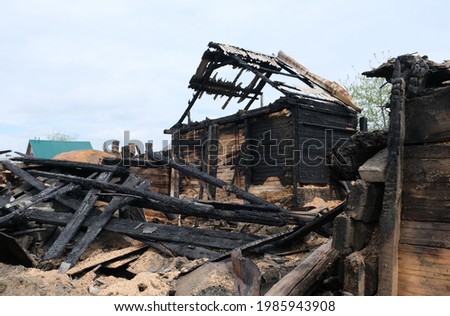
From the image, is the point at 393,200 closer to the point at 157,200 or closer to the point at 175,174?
the point at 157,200

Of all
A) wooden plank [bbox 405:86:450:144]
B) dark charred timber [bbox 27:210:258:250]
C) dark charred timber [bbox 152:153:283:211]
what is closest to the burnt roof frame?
dark charred timber [bbox 152:153:283:211]

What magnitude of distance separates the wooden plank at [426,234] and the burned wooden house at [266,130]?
7.09 m

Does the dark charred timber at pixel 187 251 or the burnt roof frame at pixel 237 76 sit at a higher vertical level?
the burnt roof frame at pixel 237 76

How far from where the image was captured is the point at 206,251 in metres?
5.72

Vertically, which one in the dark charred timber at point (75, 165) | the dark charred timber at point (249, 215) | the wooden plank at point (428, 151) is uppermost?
the wooden plank at point (428, 151)

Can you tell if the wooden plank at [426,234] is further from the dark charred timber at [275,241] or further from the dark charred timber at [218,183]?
the dark charred timber at [218,183]

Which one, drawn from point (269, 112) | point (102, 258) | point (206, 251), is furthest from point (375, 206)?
point (269, 112)

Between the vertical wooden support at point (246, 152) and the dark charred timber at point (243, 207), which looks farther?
the vertical wooden support at point (246, 152)

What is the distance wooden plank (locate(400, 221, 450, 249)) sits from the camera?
9.48 ft

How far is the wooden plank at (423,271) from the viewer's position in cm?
287

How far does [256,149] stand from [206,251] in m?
6.33

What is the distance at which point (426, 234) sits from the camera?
2.98 metres

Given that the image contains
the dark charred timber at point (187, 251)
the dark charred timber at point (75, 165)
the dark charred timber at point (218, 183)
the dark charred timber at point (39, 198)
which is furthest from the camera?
the dark charred timber at point (75, 165)

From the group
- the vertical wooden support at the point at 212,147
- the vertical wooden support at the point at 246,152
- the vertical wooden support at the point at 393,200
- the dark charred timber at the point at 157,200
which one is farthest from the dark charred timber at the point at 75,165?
the vertical wooden support at the point at 393,200
